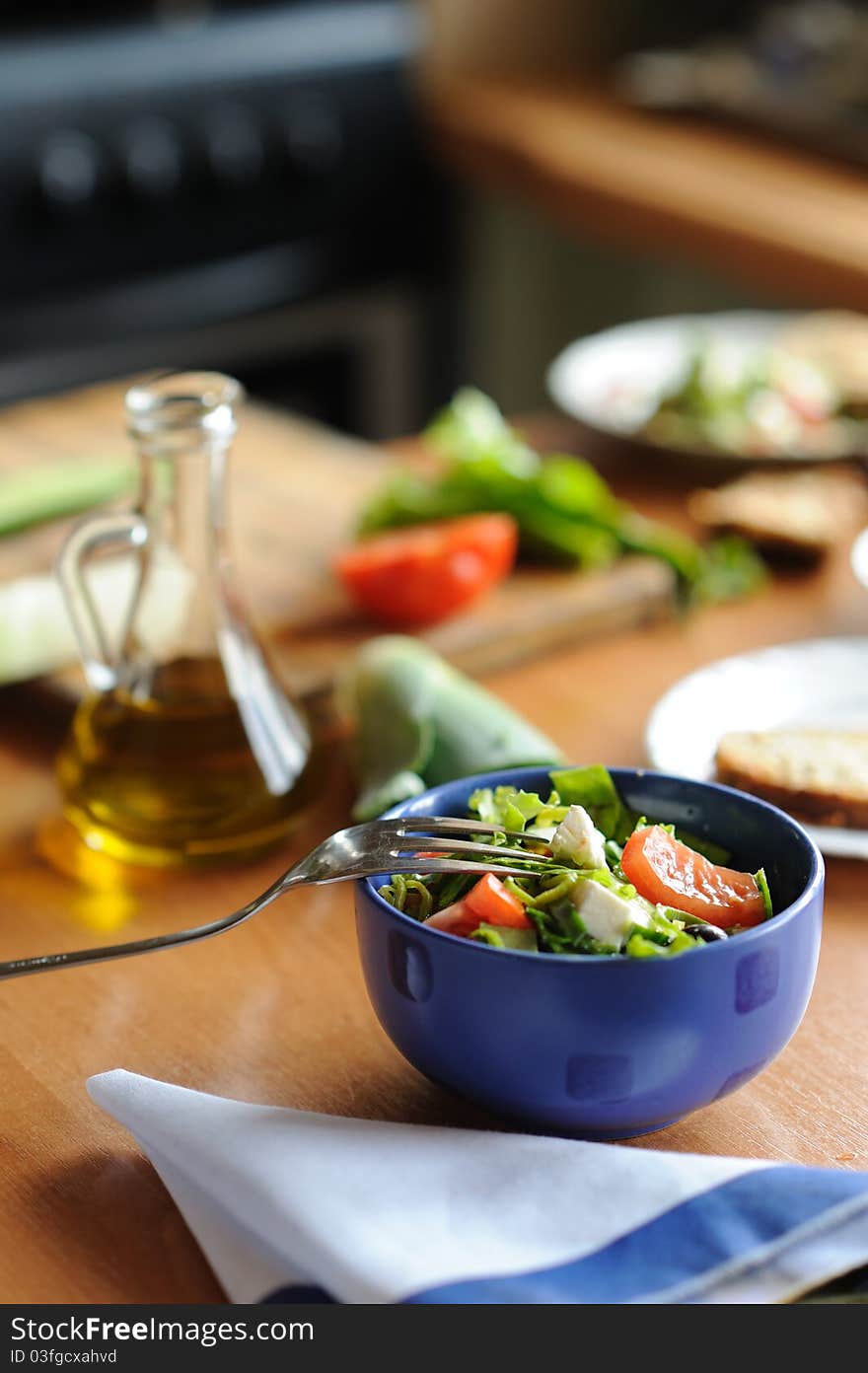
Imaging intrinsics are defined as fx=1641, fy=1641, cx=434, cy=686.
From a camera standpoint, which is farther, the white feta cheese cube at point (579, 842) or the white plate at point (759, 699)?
the white plate at point (759, 699)

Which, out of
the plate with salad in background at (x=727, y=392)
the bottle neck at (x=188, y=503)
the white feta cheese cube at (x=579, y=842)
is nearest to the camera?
the white feta cheese cube at (x=579, y=842)

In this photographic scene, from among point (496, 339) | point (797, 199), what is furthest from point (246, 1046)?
point (496, 339)

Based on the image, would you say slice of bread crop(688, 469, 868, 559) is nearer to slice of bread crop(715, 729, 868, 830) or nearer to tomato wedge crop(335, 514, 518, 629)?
tomato wedge crop(335, 514, 518, 629)

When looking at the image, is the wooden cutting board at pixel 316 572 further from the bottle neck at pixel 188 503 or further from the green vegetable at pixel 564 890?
the green vegetable at pixel 564 890

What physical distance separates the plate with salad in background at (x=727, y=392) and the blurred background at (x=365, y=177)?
29 cm

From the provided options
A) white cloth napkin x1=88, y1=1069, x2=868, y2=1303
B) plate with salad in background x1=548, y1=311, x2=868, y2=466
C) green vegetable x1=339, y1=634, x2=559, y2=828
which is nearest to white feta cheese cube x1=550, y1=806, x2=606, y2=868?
white cloth napkin x1=88, y1=1069, x2=868, y2=1303

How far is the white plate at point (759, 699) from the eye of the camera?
108 cm

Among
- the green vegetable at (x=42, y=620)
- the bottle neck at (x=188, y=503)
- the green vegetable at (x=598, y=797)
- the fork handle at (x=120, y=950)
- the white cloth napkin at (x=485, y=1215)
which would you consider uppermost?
the bottle neck at (x=188, y=503)

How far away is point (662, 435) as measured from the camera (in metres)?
1.71

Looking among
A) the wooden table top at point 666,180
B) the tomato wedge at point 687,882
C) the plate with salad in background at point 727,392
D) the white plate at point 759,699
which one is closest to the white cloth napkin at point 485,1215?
the tomato wedge at point 687,882

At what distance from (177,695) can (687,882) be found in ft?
1.22

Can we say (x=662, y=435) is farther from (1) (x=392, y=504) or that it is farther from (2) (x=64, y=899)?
(2) (x=64, y=899)

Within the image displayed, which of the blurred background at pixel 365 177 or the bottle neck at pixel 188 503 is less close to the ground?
the bottle neck at pixel 188 503

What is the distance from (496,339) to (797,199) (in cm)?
116
